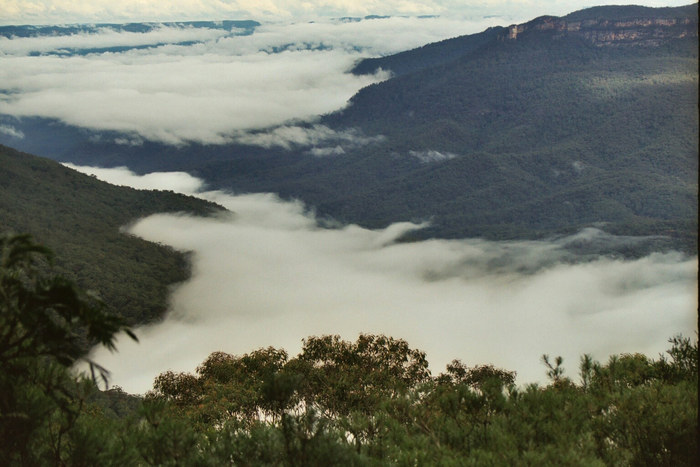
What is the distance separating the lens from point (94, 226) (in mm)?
119438

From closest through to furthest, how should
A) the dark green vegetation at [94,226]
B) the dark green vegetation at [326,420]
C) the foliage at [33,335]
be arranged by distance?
the foliage at [33,335] < the dark green vegetation at [326,420] < the dark green vegetation at [94,226]

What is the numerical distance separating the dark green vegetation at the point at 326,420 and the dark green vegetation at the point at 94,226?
77.4 m

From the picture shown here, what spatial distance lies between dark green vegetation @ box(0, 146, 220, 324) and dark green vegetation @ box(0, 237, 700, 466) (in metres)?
77.4

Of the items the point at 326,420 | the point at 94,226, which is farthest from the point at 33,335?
the point at 94,226

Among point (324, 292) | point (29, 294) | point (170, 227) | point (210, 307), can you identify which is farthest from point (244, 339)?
point (29, 294)

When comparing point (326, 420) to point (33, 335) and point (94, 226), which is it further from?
point (94, 226)

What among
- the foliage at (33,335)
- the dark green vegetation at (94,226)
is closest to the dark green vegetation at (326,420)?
the foliage at (33,335)

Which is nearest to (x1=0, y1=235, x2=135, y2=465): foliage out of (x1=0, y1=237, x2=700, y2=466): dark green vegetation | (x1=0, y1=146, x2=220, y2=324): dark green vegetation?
(x1=0, y1=237, x2=700, y2=466): dark green vegetation

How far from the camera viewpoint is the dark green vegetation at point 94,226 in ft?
322

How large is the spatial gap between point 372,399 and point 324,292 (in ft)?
477

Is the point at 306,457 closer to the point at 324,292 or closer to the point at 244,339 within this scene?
the point at 244,339

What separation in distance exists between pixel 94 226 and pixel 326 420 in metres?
115

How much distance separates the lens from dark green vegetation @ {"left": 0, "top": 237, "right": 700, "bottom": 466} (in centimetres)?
763

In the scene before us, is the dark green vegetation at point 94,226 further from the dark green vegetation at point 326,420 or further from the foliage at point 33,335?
the foliage at point 33,335
